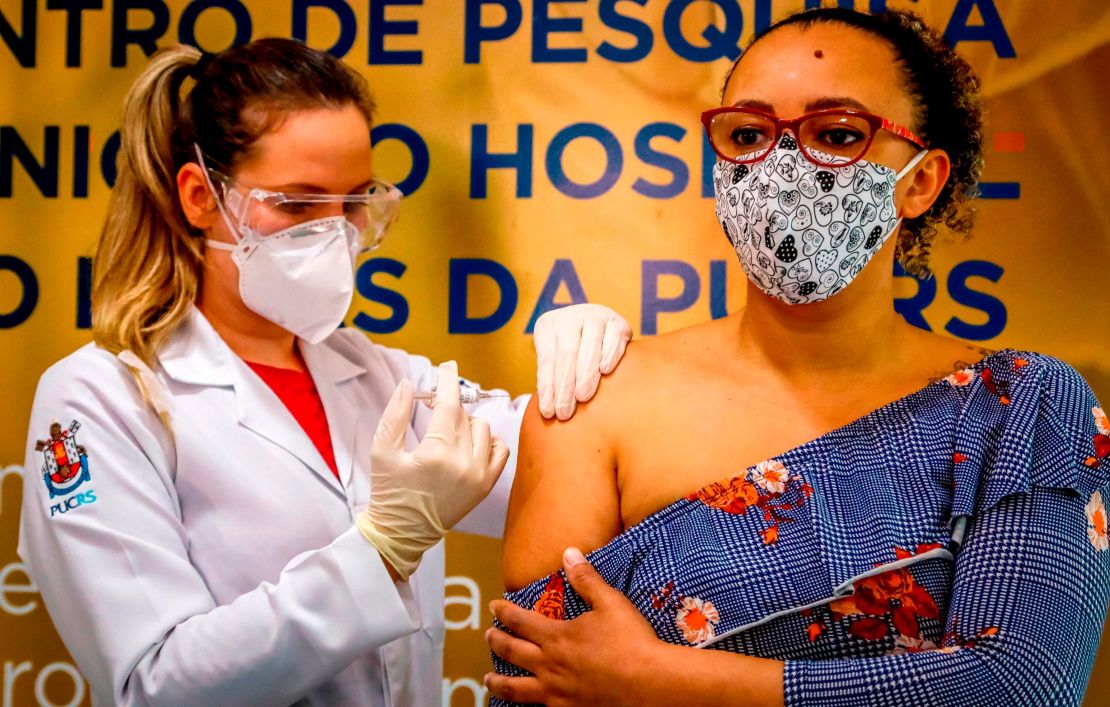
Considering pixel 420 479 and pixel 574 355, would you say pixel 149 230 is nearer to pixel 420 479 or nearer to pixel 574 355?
pixel 420 479

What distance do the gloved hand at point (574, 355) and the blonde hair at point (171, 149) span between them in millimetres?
681

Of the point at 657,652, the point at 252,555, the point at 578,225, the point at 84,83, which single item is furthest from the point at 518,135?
the point at 657,652

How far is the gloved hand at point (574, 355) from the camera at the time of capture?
1662 millimetres

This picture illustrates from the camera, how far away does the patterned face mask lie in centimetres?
154

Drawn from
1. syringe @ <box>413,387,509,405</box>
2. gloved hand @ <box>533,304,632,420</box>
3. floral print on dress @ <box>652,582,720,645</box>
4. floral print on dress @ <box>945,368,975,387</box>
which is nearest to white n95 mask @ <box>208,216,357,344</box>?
syringe @ <box>413,387,509,405</box>

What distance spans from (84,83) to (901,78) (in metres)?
2.20

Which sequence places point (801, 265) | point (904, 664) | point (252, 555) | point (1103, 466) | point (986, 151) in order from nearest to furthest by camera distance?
point (904, 664) → point (1103, 466) → point (801, 265) → point (252, 555) → point (986, 151)

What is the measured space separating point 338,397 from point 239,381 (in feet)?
0.70

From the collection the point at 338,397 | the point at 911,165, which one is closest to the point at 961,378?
the point at 911,165

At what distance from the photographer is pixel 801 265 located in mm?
1571

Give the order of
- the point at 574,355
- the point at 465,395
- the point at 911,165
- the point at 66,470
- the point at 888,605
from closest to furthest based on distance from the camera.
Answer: the point at 888,605, the point at 911,165, the point at 574,355, the point at 66,470, the point at 465,395

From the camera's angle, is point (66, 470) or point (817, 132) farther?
point (66, 470)

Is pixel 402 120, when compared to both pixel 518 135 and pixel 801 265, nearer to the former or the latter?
pixel 518 135

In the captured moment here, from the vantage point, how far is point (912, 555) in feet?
4.57
